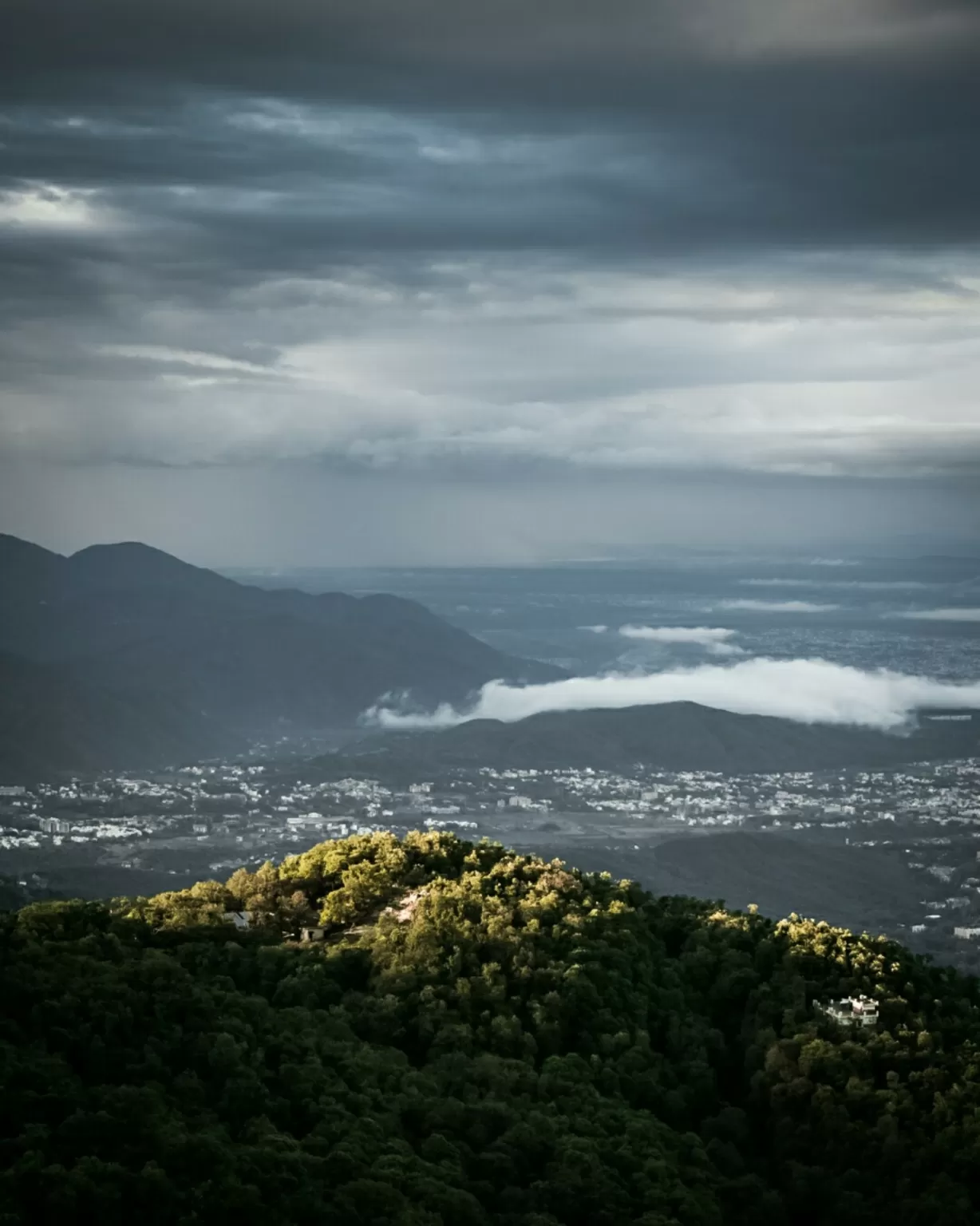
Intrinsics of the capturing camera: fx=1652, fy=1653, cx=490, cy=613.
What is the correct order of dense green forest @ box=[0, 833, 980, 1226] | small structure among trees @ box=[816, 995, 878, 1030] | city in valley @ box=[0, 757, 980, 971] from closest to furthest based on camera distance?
dense green forest @ box=[0, 833, 980, 1226]
small structure among trees @ box=[816, 995, 878, 1030]
city in valley @ box=[0, 757, 980, 971]

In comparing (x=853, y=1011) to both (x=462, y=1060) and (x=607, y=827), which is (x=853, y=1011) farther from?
(x=607, y=827)

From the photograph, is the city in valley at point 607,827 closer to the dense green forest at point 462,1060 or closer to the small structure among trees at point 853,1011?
the dense green forest at point 462,1060

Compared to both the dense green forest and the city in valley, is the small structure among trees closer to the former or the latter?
the dense green forest

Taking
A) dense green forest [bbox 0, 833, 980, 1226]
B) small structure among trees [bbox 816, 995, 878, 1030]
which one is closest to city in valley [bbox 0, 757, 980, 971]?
dense green forest [bbox 0, 833, 980, 1226]

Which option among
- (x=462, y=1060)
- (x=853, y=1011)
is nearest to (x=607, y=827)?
(x=853, y=1011)

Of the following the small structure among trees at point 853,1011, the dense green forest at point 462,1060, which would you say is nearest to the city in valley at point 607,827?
the dense green forest at point 462,1060

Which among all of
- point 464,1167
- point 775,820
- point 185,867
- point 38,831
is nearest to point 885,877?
point 775,820
